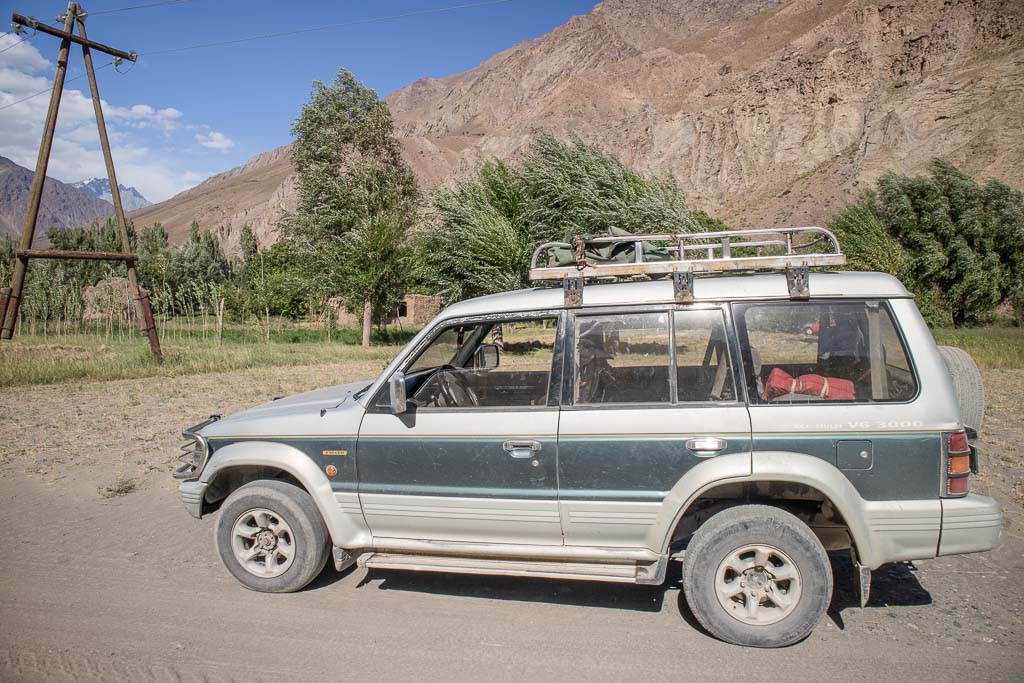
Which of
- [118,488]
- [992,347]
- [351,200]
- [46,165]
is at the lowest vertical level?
[118,488]

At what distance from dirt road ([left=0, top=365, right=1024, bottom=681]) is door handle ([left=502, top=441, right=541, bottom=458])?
40.1 inches

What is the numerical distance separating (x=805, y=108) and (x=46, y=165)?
73.7m

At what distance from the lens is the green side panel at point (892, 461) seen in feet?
11.1

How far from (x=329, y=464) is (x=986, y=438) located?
813 centimetres

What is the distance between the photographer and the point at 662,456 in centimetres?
359

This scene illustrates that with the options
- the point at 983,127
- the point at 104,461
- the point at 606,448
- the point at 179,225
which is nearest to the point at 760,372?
the point at 606,448

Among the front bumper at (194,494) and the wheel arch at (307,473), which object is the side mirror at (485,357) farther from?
the front bumper at (194,494)

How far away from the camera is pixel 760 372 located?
12.2ft

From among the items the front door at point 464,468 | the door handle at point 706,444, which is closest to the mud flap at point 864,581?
the door handle at point 706,444

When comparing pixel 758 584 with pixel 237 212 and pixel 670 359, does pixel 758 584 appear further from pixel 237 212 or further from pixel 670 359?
pixel 237 212

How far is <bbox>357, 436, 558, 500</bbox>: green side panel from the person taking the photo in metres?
3.74

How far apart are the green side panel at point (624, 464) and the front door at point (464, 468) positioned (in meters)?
0.11

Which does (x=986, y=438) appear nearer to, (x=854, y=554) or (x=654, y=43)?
(x=854, y=554)

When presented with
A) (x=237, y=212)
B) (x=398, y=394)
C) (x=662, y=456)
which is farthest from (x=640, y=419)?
(x=237, y=212)
